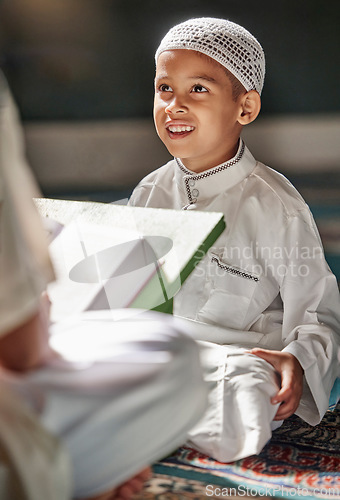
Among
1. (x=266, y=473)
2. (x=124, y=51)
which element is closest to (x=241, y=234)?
(x=266, y=473)

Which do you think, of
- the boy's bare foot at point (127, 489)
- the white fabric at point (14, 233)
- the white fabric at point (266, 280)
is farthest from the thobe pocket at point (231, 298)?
the white fabric at point (14, 233)

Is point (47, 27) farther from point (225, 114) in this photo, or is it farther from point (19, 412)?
point (19, 412)

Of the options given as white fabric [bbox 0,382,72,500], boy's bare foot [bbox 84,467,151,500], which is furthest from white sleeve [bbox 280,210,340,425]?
white fabric [bbox 0,382,72,500]

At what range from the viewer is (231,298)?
1.55m

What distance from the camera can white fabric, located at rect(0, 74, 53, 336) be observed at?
652 millimetres

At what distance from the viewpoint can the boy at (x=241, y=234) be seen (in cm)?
149

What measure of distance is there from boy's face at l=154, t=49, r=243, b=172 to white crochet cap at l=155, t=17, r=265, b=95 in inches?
0.9

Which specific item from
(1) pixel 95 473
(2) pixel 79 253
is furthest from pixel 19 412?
(2) pixel 79 253

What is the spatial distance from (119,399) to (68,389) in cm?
5

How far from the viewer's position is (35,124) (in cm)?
290

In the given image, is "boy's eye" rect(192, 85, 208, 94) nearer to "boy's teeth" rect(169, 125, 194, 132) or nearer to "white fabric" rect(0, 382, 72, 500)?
"boy's teeth" rect(169, 125, 194, 132)

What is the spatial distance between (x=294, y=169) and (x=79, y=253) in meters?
1.34

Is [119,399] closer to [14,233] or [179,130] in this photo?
[14,233]

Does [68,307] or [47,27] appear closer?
[68,307]
